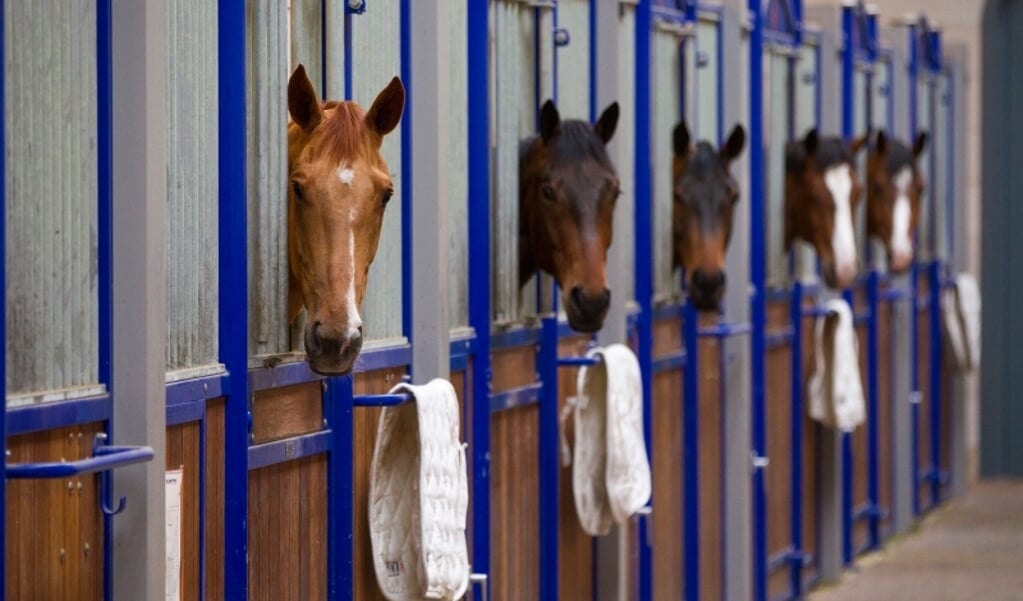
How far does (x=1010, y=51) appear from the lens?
12.6 metres

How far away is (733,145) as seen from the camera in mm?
6418

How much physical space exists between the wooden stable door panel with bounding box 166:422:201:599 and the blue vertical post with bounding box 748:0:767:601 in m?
4.03

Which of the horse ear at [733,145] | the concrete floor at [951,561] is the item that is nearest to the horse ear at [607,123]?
the horse ear at [733,145]

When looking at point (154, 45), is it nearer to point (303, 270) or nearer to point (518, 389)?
point (303, 270)

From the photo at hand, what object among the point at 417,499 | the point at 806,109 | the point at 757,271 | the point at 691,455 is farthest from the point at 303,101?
the point at 806,109

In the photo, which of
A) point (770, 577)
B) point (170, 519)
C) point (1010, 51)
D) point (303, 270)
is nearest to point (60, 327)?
point (170, 519)

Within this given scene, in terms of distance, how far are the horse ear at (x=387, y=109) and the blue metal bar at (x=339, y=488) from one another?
1.78ft

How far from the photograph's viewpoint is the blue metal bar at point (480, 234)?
471 centimetres

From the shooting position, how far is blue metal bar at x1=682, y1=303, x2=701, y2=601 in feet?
21.4

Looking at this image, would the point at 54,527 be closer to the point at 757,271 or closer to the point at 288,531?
the point at 288,531

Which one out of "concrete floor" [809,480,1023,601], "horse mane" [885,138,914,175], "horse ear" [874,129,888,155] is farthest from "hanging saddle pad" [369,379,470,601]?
"horse mane" [885,138,914,175]

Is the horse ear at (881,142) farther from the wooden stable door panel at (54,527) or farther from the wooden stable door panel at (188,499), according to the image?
the wooden stable door panel at (54,527)

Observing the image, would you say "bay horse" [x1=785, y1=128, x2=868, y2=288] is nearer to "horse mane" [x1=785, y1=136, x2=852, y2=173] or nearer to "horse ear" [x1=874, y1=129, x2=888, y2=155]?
"horse mane" [x1=785, y1=136, x2=852, y2=173]

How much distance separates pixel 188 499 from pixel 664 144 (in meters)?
3.44
